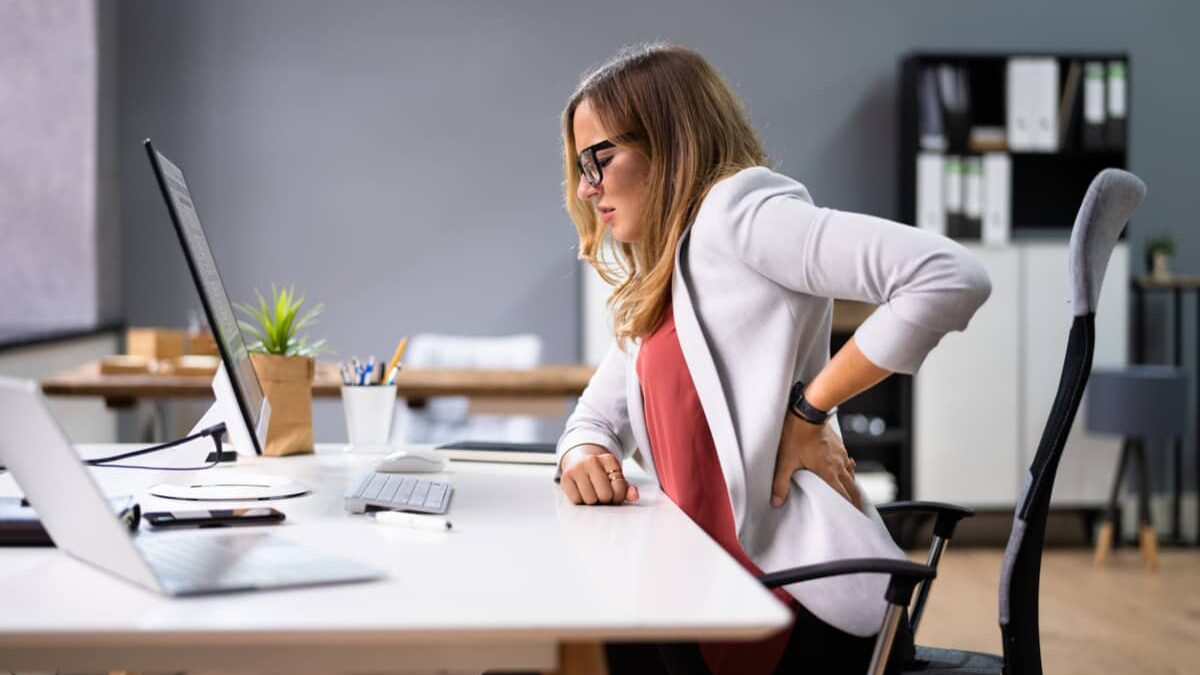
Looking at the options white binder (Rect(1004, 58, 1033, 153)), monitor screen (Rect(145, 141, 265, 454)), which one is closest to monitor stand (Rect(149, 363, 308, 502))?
monitor screen (Rect(145, 141, 265, 454))

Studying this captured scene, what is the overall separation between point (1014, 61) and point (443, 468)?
12.8 feet

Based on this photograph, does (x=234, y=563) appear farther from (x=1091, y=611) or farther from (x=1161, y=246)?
(x=1161, y=246)

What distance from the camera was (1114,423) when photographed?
4629 mm

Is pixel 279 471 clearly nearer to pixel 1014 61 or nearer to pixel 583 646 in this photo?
pixel 583 646

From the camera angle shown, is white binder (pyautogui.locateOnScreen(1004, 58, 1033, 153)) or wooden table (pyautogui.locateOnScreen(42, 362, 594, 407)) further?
white binder (pyautogui.locateOnScreen(1004, 58, 1033, 153))

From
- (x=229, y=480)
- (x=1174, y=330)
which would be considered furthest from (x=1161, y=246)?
(x=229, y=480)

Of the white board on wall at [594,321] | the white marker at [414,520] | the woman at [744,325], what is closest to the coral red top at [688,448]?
the woman at [744,325]

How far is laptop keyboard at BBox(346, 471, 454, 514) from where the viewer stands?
1368 millimetres

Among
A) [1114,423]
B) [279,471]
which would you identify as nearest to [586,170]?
[279,471]

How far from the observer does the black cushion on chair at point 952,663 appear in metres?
1.50

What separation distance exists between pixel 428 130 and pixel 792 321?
3909mm

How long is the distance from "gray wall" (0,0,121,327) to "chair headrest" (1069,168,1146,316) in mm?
4236

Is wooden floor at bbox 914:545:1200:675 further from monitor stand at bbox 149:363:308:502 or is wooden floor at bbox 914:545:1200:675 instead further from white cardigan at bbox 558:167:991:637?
monitor stand at bbox 149:363:308:502

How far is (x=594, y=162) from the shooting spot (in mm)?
1610
